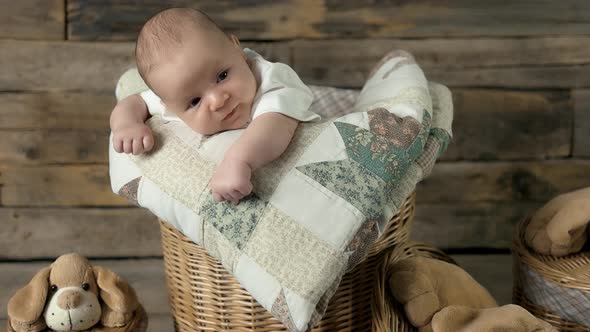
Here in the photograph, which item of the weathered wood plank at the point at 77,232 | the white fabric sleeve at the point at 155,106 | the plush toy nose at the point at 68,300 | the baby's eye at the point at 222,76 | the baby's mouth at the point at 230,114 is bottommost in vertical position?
the weathered wood plank at the point at 77,232

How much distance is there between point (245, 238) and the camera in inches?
42.6

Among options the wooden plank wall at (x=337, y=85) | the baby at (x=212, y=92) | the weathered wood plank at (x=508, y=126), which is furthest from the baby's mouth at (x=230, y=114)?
the weathered wood plank at (x=508, y=126)

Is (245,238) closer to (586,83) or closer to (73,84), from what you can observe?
(73,84)

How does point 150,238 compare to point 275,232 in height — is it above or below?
below

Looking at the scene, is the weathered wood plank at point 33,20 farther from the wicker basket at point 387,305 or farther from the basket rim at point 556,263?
the basket rim at point 556,263

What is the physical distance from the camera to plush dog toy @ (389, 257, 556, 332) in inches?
42.9

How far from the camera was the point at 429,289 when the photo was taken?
46.2 inches

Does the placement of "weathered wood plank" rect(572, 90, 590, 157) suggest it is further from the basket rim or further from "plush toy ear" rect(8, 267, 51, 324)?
"plush toy ear" rect(8, 267, 51, 324)

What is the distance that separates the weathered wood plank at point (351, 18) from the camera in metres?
1.71

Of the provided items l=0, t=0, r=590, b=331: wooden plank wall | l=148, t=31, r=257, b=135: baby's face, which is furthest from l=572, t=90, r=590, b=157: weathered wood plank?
l=148, t=31, r=257, b=135: baby's face

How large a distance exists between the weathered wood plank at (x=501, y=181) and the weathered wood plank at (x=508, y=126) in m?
0.03

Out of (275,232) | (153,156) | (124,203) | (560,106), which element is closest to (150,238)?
(124,203)

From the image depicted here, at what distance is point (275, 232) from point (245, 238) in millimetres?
47

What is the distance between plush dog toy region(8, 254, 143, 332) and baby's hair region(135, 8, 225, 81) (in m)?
0.40
